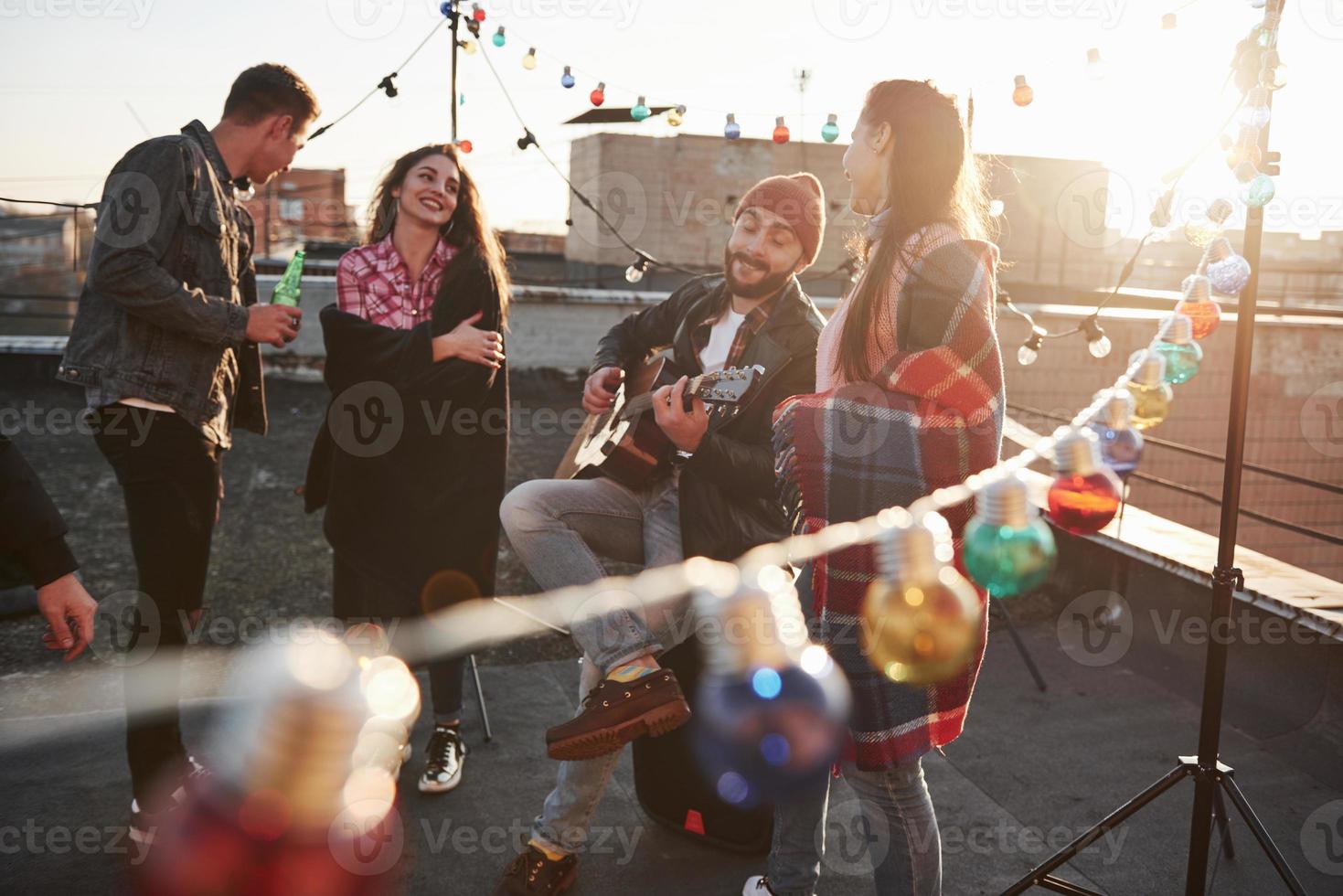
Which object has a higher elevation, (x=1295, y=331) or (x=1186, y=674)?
(x=1295, y=331)

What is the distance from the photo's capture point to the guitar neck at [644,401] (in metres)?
2.69

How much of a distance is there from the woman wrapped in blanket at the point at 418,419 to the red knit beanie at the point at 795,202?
1.00 metres

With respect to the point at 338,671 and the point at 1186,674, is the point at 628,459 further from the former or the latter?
the point at 1186,674

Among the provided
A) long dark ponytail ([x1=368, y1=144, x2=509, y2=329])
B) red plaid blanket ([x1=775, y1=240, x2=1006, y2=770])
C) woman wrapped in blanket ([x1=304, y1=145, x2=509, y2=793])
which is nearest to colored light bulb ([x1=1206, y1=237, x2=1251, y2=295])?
red plaid blanket ([x1=775, y1=240, x2=1006, y2=770])

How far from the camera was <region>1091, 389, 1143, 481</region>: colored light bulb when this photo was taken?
68.0 inches

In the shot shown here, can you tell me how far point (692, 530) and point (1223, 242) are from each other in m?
1.52

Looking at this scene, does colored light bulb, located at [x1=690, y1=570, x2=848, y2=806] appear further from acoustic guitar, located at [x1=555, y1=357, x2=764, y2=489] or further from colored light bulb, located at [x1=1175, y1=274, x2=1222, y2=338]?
colored light bulb, located at [x1=1175, y1=274, x2=1222, y2=338]

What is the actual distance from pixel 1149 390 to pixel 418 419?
2188 millimetres

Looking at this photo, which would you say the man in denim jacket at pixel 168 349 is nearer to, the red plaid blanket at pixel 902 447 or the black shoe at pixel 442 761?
the black shoe at pixel 442 761

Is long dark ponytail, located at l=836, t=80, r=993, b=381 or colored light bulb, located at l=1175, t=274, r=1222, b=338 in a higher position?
long dark ponytail, located at l=836, t=80, r=993, b=381

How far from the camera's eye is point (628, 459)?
109 inches

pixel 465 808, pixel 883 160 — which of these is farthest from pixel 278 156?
pixel 465 808

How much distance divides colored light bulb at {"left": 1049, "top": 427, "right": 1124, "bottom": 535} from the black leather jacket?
3.30 ft

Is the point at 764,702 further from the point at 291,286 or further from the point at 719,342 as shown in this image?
the point at 291,286
